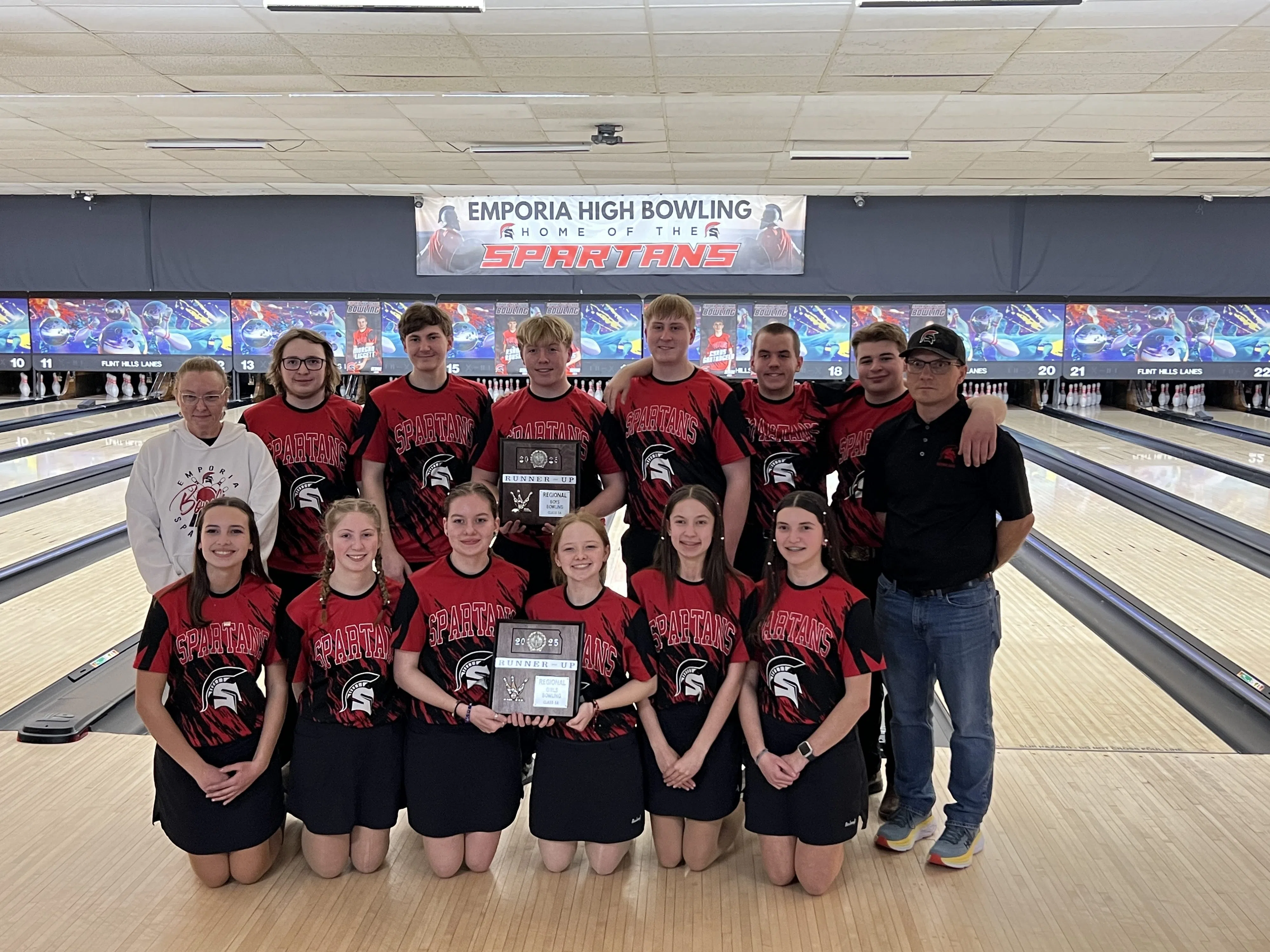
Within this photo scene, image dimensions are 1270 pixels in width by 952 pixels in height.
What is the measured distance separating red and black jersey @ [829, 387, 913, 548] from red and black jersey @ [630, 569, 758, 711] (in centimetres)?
38

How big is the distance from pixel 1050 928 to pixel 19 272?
9381 mm

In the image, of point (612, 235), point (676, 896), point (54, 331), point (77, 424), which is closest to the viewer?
point (676, 896)

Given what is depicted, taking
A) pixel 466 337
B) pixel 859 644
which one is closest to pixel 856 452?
→ pixel 859 644

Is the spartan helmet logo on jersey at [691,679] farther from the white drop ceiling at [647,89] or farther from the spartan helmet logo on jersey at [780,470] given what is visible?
the white drop ceiling at [647,89]

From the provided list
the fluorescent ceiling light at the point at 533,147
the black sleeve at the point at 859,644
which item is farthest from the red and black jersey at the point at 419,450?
the fluorescent ceiling light at the point at 533,147

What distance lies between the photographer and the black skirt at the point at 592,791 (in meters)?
1.97

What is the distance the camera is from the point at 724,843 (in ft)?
6.92

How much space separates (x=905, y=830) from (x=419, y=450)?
1.39m

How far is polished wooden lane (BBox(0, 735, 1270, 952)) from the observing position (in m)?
1.78

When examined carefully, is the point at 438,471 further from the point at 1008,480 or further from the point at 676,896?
the point at 1008,480

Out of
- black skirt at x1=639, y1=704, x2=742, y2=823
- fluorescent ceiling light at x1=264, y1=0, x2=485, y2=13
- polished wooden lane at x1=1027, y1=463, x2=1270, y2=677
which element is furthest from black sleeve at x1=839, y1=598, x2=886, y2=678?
fluorescent ceiling light at x1=264, y1=0, x2=485, y2=13

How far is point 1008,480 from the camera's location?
196 cm

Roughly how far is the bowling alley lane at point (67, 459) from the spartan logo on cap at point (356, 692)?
3910mm

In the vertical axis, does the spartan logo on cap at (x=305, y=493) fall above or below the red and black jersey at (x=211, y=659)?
above
